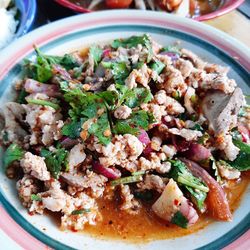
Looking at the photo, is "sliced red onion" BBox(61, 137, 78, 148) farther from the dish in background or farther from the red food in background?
the red food in background

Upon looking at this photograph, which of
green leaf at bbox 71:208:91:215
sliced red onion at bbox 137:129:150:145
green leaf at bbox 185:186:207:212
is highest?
sliced red onion at bbox 137:129:150:145

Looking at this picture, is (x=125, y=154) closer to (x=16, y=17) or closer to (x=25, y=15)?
(x=25, y=15)

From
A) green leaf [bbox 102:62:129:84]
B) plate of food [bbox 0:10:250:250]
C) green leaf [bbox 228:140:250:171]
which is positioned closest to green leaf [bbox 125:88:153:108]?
plate of food [bbox 0:10:250:250]

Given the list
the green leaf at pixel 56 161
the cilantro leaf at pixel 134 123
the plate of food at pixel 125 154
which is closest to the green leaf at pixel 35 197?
the plate of food at pixel 125 154

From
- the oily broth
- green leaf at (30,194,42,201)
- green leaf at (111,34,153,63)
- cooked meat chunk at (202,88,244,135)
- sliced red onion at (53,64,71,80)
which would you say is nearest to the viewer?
green leaf at (30,194,42,201)

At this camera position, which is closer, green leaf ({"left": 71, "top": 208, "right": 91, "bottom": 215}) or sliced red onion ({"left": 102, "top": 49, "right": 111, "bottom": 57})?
green leaf ({"left": 71, "top": 208, "right": 91, "bottom": 215})

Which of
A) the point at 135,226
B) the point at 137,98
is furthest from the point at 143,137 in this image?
the point at 135,226

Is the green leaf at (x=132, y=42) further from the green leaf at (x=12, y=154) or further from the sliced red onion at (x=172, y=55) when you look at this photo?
the green leaf at (x=12, y=154)
